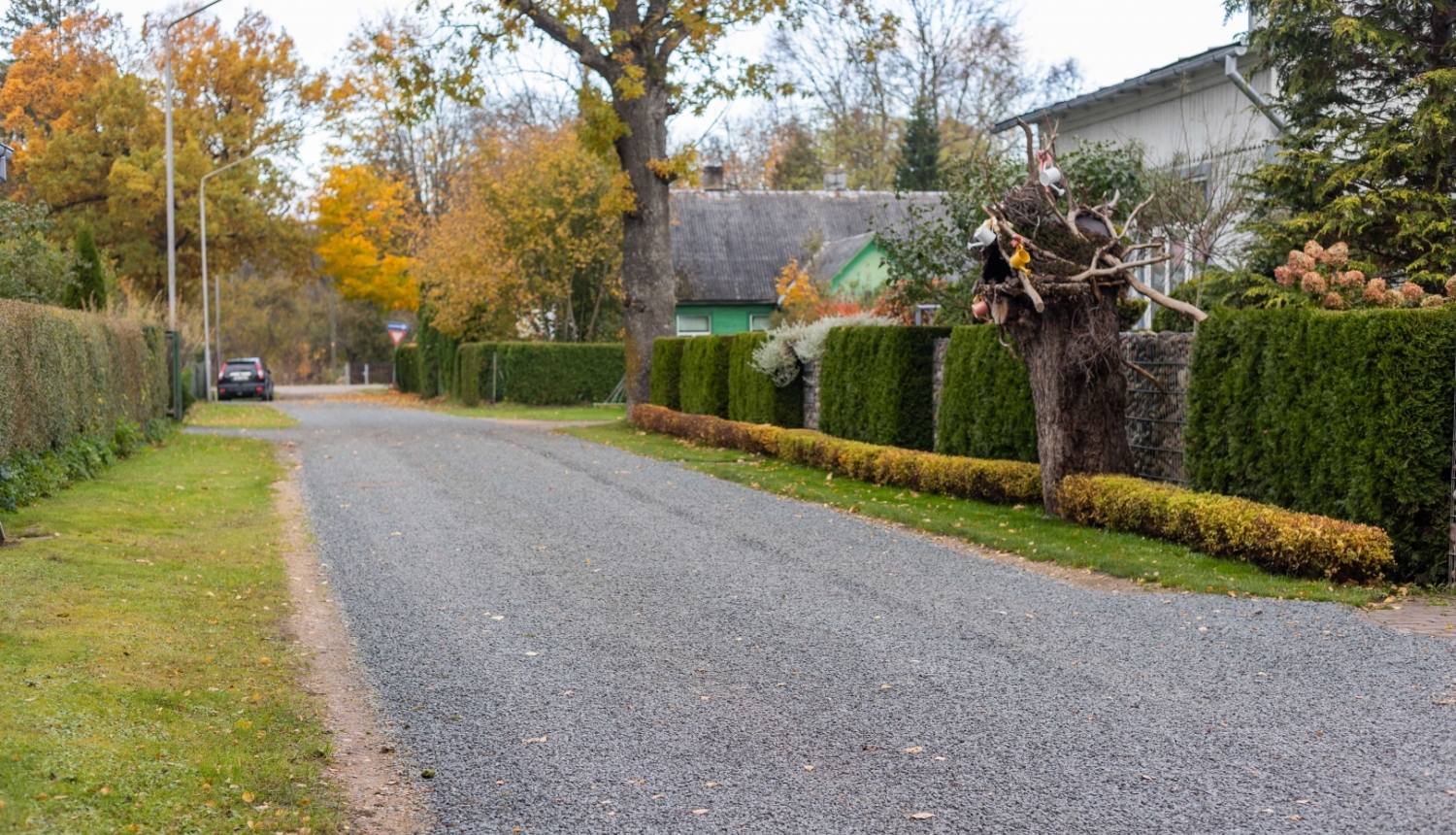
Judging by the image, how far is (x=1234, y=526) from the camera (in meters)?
10.1

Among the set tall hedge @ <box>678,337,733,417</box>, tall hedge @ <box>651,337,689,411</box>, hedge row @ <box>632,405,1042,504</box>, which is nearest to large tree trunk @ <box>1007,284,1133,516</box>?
hedge row @ <box>632,405,1042,504</box>

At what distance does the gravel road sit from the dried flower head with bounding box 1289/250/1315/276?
378cm

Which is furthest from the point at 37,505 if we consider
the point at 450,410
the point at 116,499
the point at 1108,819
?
the point at 450,410

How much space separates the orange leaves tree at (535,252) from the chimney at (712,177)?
9.98 metres

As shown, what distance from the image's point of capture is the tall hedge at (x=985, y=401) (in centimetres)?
1491

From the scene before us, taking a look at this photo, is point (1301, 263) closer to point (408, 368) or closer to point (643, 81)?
point (643, 81)

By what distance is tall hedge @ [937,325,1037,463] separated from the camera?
1491 centimetres

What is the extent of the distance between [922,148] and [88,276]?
29.0 meters

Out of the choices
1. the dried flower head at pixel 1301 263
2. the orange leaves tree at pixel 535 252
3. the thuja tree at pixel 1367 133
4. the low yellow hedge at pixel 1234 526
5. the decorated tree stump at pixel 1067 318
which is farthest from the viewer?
the orange leaves tree at pixel 535 252

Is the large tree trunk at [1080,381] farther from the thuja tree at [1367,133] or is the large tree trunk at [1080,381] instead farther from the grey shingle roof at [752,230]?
the grey shingle roof at [752,230]

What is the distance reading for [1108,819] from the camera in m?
4.77

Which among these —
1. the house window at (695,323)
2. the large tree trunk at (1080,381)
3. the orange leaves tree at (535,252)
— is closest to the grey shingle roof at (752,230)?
the house window at (695,323)

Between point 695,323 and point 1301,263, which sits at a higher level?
Result: point 695,323

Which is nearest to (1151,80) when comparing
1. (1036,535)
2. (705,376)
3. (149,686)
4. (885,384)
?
(885,384)
